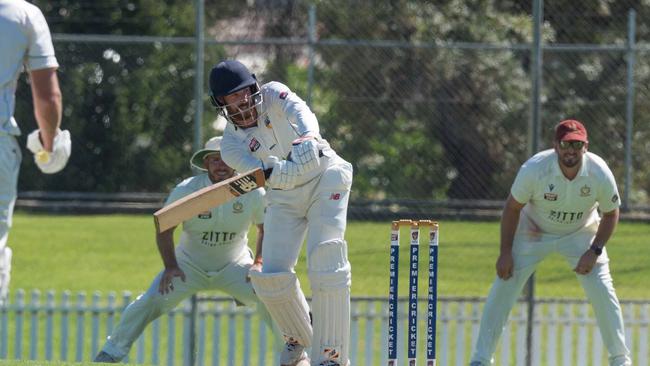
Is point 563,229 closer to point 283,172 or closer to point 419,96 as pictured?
point 419,96

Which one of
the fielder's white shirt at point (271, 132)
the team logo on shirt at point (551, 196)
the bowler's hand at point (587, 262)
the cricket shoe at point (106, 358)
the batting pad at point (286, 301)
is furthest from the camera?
the team logo on shirt at point (551, 196)

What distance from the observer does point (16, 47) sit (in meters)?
6.72

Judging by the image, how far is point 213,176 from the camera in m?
9.07

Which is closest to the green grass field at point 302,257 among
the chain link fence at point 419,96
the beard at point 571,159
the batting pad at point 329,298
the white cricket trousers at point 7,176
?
the chain link fence at point 419,96

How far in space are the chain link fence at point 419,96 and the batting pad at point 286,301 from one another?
147 inches

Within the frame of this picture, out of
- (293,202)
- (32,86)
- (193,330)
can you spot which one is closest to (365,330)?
(193,330)

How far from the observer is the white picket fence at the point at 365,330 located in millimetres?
10711

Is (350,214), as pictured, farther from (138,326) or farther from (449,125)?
(138,326)

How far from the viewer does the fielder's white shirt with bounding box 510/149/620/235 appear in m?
8.99

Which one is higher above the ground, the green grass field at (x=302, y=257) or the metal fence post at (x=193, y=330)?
the green grass field at (x=302, y=257)

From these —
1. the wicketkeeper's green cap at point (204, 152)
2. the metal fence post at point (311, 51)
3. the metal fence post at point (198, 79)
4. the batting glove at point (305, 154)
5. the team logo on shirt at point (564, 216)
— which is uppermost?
the metal fence post at point (311, 51)

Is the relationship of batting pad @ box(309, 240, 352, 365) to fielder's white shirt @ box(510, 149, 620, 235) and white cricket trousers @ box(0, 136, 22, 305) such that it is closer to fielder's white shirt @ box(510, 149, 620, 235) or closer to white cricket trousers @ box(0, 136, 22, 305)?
white cricket trousers @ box(0, 136, 22, 305)

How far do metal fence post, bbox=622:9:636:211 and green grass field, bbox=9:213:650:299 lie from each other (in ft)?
1.41

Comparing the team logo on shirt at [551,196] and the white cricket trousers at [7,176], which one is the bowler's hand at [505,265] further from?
the white cricket trousers at [7,176]
